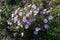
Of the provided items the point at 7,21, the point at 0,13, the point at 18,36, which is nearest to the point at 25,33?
the point at 18,36

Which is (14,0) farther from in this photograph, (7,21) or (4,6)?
(7,21)

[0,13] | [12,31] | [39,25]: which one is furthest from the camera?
[0,13]


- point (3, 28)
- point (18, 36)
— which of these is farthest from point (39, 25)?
point (3, 28)

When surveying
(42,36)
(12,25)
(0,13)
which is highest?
(0,13)

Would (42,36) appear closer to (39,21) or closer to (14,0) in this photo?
(39,21)

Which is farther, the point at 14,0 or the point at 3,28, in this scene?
the point at 14,0

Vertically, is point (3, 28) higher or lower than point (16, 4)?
lower

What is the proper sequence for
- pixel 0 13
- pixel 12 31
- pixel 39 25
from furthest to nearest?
pixel 0 13, pixel 12 31, pixel 39 25
